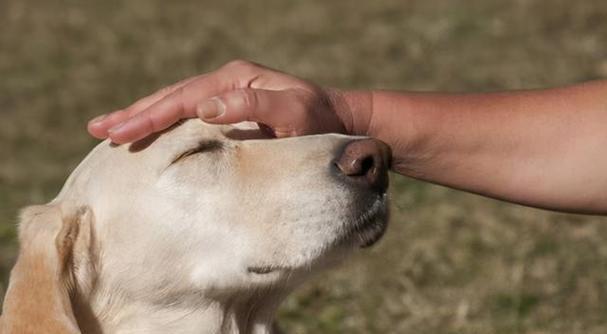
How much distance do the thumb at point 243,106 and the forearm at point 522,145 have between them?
64 centimetres

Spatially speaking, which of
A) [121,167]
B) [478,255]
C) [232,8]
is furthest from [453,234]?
[232,8]

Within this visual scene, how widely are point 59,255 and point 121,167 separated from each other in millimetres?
340

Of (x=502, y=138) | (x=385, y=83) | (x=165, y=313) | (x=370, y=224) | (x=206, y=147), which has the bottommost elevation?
(x=385, y=83)

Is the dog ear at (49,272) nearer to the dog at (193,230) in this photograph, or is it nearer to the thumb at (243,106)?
the dog at (193,230)

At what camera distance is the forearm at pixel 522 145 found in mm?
4305

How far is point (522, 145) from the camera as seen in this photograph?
171 inches

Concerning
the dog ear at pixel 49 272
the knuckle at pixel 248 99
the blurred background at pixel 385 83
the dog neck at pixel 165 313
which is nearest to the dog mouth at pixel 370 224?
the dog neck at pixel 165 313

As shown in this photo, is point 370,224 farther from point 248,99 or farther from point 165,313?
point 165,313

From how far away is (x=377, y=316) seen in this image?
584 cm

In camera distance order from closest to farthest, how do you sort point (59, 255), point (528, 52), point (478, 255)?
point (59, 255)
point (478, 255)
point (528, 52)

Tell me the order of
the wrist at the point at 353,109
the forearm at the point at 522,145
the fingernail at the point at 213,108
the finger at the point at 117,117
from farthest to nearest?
the forearm at the point at 522,145, the wrist at the point at 353,109, the finger at the point at 117,117, the fingernail at the point at 213,108

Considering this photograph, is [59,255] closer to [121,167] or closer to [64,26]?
[121,167]

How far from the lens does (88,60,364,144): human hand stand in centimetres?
371

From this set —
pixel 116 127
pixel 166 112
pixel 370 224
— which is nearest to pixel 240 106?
pixel 166 112
